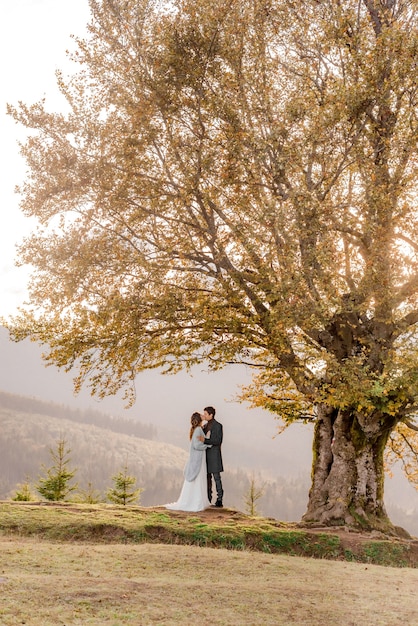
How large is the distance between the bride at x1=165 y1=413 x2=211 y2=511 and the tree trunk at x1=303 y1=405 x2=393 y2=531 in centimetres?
377

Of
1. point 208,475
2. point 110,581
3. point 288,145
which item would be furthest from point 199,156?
point 110,581

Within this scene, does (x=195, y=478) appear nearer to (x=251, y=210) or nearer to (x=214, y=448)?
(x=214, y=448)

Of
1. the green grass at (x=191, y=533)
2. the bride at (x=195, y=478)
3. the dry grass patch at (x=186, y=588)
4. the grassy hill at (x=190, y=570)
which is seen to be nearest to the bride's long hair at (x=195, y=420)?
the bride at (x=195, y=478)

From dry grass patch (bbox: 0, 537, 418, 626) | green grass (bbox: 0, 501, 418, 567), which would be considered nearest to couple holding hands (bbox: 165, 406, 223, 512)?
green grass (bbox: 0, 501, 418, 567)

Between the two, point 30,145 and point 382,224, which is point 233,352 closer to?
point 382,224

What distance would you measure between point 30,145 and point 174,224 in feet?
19.3

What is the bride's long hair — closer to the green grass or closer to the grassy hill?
the grassy hill

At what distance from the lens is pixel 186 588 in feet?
39.3

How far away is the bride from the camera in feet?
73.3

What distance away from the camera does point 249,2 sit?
Result: 21.6 m

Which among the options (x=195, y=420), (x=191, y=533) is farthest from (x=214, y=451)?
(x=191, y=533)

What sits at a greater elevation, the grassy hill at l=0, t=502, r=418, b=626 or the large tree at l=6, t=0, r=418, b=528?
the large tree at l=6, t=0, r=418, b=528

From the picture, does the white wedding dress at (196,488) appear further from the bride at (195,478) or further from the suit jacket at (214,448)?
the suit jacket at (214,448)

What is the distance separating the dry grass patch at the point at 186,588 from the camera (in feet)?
32.9
